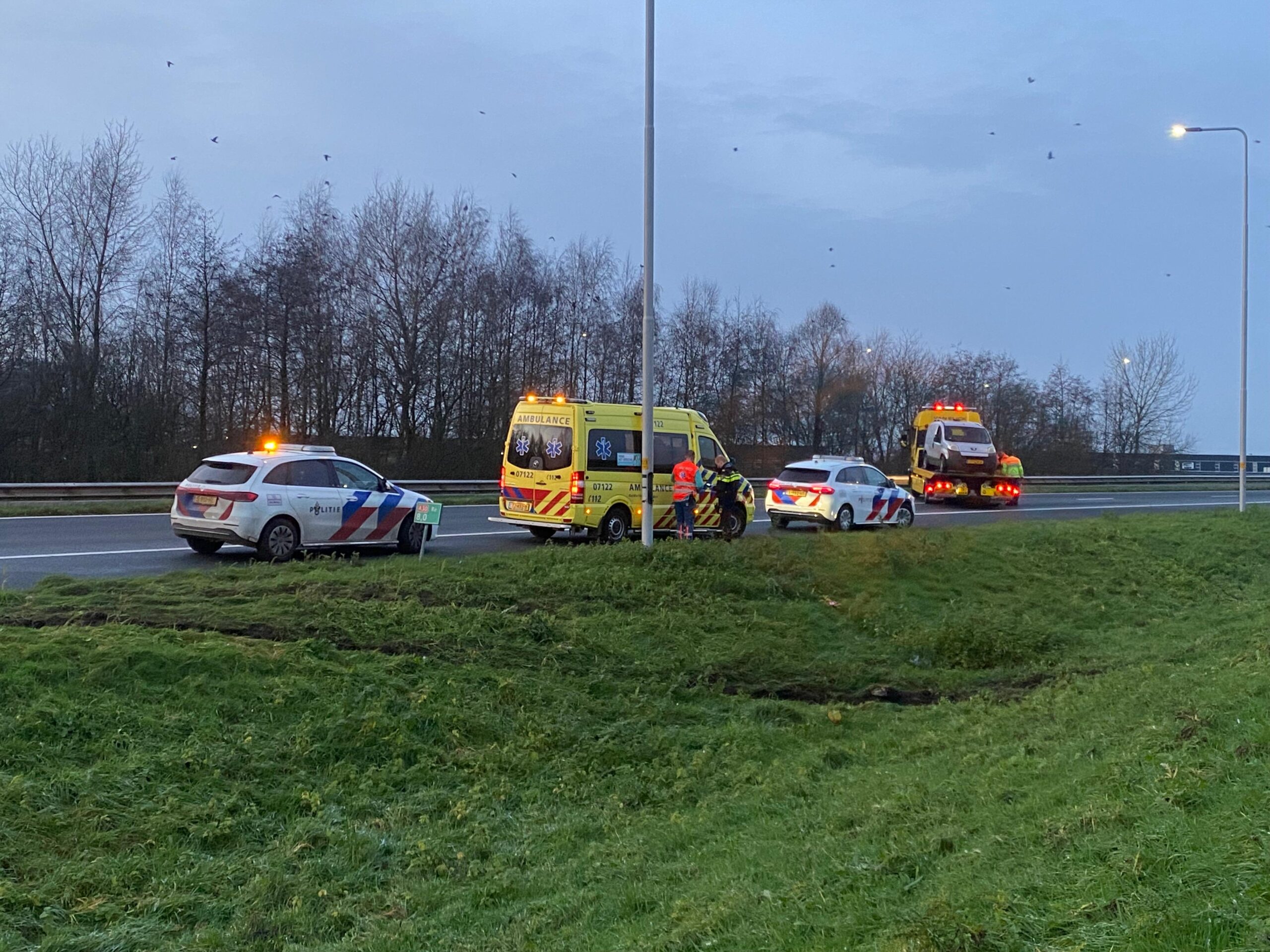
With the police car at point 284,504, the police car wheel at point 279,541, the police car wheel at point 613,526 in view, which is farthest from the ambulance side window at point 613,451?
the police car wheel at point 279,541

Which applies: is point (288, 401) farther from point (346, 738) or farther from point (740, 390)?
point (346, 738)

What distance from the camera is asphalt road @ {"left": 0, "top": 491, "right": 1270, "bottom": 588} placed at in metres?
14.2

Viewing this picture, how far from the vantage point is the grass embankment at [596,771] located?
14.1ft

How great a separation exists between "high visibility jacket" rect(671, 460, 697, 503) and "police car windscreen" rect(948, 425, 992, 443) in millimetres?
18316

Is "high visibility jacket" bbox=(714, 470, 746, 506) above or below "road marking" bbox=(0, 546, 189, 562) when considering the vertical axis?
above

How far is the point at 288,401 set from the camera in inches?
1583

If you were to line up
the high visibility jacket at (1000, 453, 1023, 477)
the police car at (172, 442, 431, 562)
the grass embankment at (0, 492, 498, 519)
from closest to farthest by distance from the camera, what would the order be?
the police car at (172, 442, 431, 562) < the grass embankment at (0, 492, 498, 519) < the high visibility jacket at (1000, 453, 1023, 477)

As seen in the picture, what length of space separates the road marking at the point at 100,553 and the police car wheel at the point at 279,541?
1.96m

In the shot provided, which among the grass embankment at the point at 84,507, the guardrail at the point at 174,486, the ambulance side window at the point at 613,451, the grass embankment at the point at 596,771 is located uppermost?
the ambulance side window at the point at 613,451

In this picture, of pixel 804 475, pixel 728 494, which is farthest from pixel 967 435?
pixel 728 494

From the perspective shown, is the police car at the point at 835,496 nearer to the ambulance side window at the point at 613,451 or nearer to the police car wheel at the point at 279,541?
the ambulance side window at the point at 613,451

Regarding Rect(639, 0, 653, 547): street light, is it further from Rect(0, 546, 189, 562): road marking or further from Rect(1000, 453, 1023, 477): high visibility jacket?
Rect(1000, 453, 1023, 477): high visibility jacket

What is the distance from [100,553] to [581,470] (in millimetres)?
7633

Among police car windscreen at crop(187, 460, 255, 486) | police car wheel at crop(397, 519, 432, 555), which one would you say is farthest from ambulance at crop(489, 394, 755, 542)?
police car windscreen at crop(187, 460, 255, 486)
